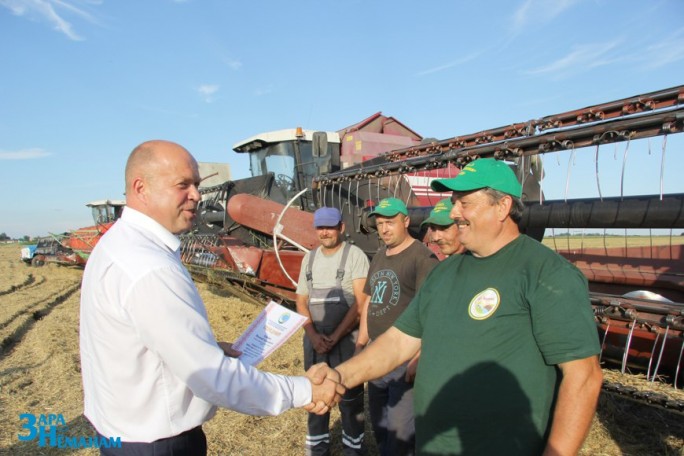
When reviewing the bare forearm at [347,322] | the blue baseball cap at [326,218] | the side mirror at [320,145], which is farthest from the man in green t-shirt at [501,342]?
the side mirror at [320,145]

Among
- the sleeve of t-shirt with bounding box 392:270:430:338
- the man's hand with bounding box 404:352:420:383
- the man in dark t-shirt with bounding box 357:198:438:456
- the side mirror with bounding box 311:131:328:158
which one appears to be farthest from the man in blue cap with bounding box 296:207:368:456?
the side mirror with bounding box 311:131:328:158

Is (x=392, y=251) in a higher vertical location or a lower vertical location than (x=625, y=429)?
higher

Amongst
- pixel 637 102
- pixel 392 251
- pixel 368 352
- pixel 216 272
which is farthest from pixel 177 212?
pixel 216 272

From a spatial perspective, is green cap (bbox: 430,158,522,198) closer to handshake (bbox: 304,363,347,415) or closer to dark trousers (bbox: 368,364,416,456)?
handshake (bbox: 304,363,347,415)

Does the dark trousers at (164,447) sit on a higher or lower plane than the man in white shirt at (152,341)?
lower

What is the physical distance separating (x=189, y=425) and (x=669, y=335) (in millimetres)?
2378

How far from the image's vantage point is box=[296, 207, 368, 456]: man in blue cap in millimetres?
→ 3055

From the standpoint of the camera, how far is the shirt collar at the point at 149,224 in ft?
5.00

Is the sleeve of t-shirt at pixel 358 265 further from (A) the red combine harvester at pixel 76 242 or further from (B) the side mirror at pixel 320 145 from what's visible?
(A) the red combine harvester at pixel 76 242

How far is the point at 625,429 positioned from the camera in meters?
3.38

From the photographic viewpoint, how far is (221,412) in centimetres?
378

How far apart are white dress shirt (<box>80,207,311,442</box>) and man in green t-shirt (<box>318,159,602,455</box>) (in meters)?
0.64

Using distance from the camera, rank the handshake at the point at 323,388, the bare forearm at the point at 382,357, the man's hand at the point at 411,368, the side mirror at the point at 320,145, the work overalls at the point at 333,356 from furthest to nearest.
Answer: the side mirror at the point at 320,145
the work overalls at the point at 333,356
the man's hand at the point at 411,368
the bare forearm at the point at 382,357
the handshake at the point at 323,388

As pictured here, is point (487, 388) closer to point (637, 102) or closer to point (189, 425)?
point (189, 425)
